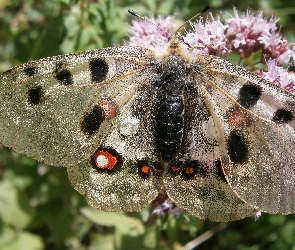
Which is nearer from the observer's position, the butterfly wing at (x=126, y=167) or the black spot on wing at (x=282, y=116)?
the black spot on wing at (x=282, y=116)

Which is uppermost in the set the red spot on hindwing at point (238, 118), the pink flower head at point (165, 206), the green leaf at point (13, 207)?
the red spot on hindwing at point (238, 118)

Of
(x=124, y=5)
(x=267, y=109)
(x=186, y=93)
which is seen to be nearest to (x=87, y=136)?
(x=186, y=93)

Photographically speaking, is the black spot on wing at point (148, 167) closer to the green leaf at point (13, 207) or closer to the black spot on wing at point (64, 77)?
the black spot on wing at point (64, 77)

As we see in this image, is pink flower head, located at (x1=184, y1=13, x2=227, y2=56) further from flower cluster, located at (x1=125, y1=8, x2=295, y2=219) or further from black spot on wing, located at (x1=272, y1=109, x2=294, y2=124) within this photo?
black spot on wing, located at (x1=272, y1=109, x2=294, y2=124)

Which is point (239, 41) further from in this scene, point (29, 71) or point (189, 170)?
point (29, 71)

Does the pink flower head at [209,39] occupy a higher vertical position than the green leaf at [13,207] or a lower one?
higher

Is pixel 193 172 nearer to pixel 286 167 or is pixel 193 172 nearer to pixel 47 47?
pixel 286 167

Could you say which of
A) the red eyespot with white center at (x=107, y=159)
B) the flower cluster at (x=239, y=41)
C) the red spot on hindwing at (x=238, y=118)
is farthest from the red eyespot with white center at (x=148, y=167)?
the flower cluster at (x=239, y=41)
